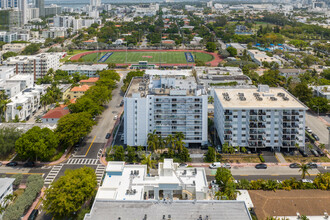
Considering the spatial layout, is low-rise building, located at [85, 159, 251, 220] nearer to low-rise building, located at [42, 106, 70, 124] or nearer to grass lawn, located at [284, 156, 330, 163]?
grass lawn, located at [284, 156, 330, 163]

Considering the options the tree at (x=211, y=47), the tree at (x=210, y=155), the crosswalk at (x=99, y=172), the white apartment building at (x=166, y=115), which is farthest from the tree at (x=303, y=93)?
the tree at (x=211, y=47)

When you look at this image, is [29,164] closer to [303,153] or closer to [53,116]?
[53,116]

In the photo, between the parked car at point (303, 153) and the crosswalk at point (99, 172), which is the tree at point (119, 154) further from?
the parked car at point (303, 153)

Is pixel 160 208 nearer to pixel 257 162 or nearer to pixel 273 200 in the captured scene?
pixel 273 200

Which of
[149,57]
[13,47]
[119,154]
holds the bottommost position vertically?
[119,154]

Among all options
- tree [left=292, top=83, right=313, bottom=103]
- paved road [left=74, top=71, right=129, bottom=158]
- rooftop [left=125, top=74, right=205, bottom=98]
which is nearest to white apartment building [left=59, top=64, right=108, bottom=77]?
paved road [left=74, top=71, right=129, bottom=158]

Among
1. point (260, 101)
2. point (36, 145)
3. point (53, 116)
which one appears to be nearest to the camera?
point (36, 145)

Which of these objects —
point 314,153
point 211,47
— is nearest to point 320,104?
point 314,153
